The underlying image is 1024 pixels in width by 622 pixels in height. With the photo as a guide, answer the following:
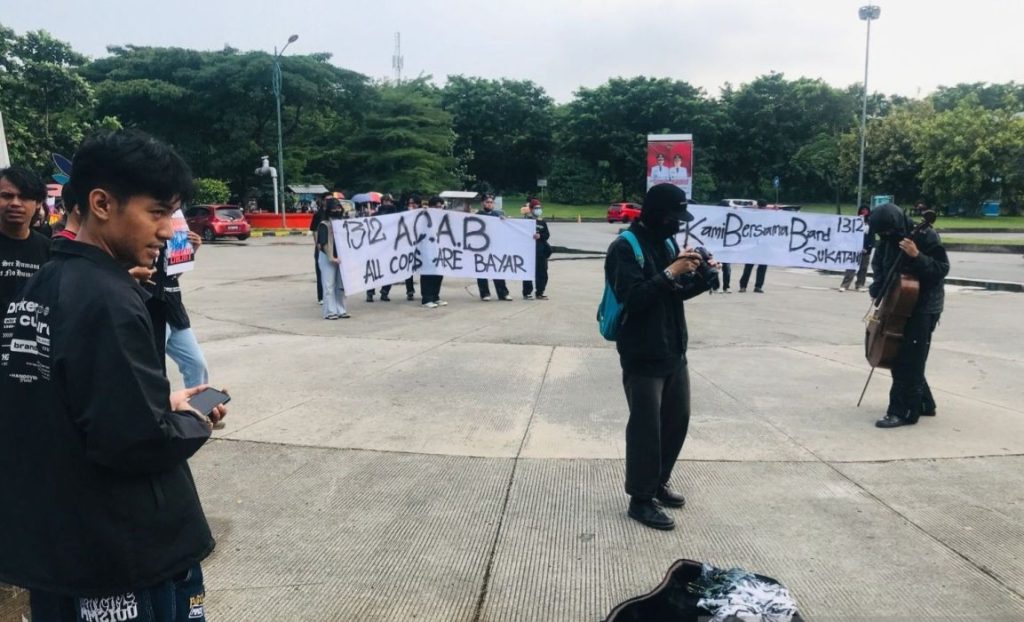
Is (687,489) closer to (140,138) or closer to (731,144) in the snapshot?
(140,138)

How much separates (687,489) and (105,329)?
147 inches

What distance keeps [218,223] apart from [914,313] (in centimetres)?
2917

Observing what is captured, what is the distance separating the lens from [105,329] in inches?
65.5

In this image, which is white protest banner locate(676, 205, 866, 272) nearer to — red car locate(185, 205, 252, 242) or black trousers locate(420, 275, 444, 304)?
black trousers locate(420, 275, 444, 304)

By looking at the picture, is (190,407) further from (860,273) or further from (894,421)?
(860,273)

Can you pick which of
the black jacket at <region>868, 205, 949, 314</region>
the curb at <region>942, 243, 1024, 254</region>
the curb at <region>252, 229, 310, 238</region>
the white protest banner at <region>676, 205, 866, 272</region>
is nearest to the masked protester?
the white protest banner at <region>676, 205, 866, 272</region>

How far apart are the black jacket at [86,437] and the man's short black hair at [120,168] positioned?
6.2 inches

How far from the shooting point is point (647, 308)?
4.02m

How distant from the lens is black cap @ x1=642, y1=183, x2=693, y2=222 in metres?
4.12

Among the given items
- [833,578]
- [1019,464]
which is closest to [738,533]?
[833,578]

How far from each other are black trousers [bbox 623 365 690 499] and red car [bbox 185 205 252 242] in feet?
96.9

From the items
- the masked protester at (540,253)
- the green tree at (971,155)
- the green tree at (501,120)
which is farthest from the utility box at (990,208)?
the masked protester at (540,253)

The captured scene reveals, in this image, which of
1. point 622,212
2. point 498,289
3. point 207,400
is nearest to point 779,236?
point 498,289

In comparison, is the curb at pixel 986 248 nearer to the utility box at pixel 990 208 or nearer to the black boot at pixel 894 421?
the black boot at pixel 894 421
